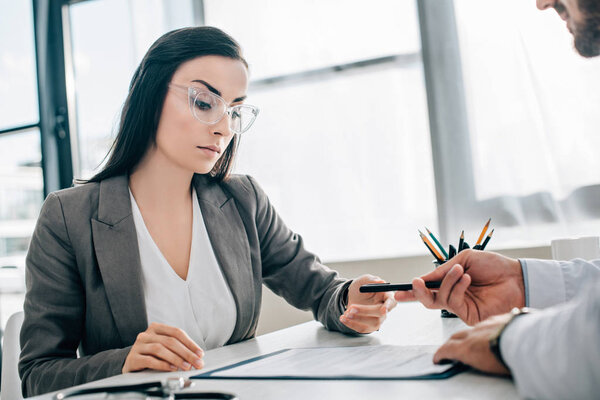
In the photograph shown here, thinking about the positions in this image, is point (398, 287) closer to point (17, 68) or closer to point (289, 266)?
point (289, 266)

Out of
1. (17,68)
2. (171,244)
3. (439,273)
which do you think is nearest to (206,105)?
(171,244)

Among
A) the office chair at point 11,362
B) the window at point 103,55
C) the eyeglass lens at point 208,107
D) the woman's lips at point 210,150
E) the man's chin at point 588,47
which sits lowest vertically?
the office chair at point 11,362

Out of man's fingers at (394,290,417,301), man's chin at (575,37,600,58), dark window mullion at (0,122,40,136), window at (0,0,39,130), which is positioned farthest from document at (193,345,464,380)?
window at (0,0,39,130)

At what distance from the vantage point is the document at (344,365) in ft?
2.46

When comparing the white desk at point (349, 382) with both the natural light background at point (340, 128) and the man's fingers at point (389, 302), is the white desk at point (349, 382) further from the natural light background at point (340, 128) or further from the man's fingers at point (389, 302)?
the natural light background at point (340, 128)

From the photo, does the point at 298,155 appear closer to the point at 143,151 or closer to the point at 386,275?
the point at 386,275

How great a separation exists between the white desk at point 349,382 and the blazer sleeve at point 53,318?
209 millimetres

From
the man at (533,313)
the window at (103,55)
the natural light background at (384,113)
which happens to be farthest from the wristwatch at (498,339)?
the window at (103,55)

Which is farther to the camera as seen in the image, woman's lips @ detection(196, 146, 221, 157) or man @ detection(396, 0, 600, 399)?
woman's lips @ detection(196, 146, 221, 157)

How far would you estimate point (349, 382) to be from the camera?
0.72m

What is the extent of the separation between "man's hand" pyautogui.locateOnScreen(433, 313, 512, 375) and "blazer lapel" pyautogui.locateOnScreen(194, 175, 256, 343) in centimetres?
76

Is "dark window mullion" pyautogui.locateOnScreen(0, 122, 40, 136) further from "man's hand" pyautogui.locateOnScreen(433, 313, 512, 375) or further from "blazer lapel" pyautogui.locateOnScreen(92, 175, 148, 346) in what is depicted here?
"man's hand" pyautogui.locateOnScreen(433, 313, 512, 375)

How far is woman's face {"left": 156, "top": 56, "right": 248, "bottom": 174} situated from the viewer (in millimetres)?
1479

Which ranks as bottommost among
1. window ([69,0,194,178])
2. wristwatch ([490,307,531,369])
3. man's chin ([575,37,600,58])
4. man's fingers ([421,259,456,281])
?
wristwatch ([490,307,531,369])
